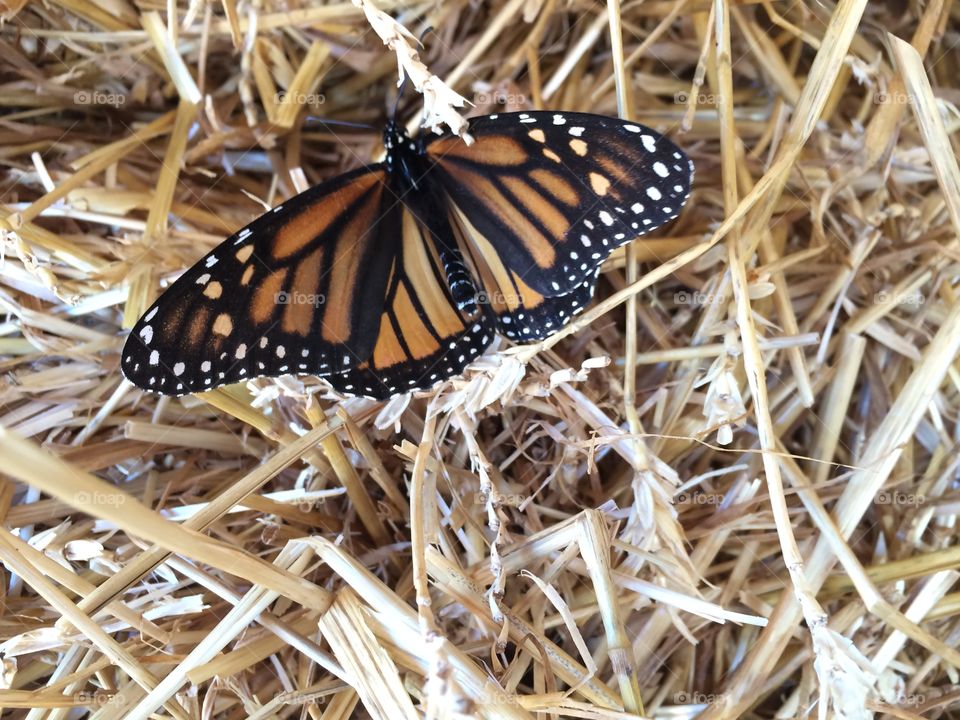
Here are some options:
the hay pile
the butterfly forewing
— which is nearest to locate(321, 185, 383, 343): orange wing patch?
the butterfly forewing

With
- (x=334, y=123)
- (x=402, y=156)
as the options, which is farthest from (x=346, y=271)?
(x=334, y=123)

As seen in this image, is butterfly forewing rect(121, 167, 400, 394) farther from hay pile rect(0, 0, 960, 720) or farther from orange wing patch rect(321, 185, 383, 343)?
hay pile rect(0, 0, 960, 720)

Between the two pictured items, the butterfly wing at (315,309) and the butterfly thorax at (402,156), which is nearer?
the butterfly wing at (315,309)

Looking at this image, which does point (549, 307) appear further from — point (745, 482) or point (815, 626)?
point (815, 626)

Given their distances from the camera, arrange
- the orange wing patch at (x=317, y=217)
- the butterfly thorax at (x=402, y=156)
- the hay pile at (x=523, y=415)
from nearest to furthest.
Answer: the hay pile at (x=523, y=415), the orange wing patch at (x=317, y=217), the butterfly thorax at (x=402, y=156)

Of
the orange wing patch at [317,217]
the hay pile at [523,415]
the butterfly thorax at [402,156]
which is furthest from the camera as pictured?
the butterfly thorax at [402,156]

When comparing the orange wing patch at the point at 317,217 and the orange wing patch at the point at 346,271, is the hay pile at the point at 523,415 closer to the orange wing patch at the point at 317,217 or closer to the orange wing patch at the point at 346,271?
the orange wing patch at the point at 346,271

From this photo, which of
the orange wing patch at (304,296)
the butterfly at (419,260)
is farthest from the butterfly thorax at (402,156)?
the orange wing patch at (304,296)

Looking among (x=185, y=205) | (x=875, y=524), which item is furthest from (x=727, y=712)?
(x=185, y=205)
